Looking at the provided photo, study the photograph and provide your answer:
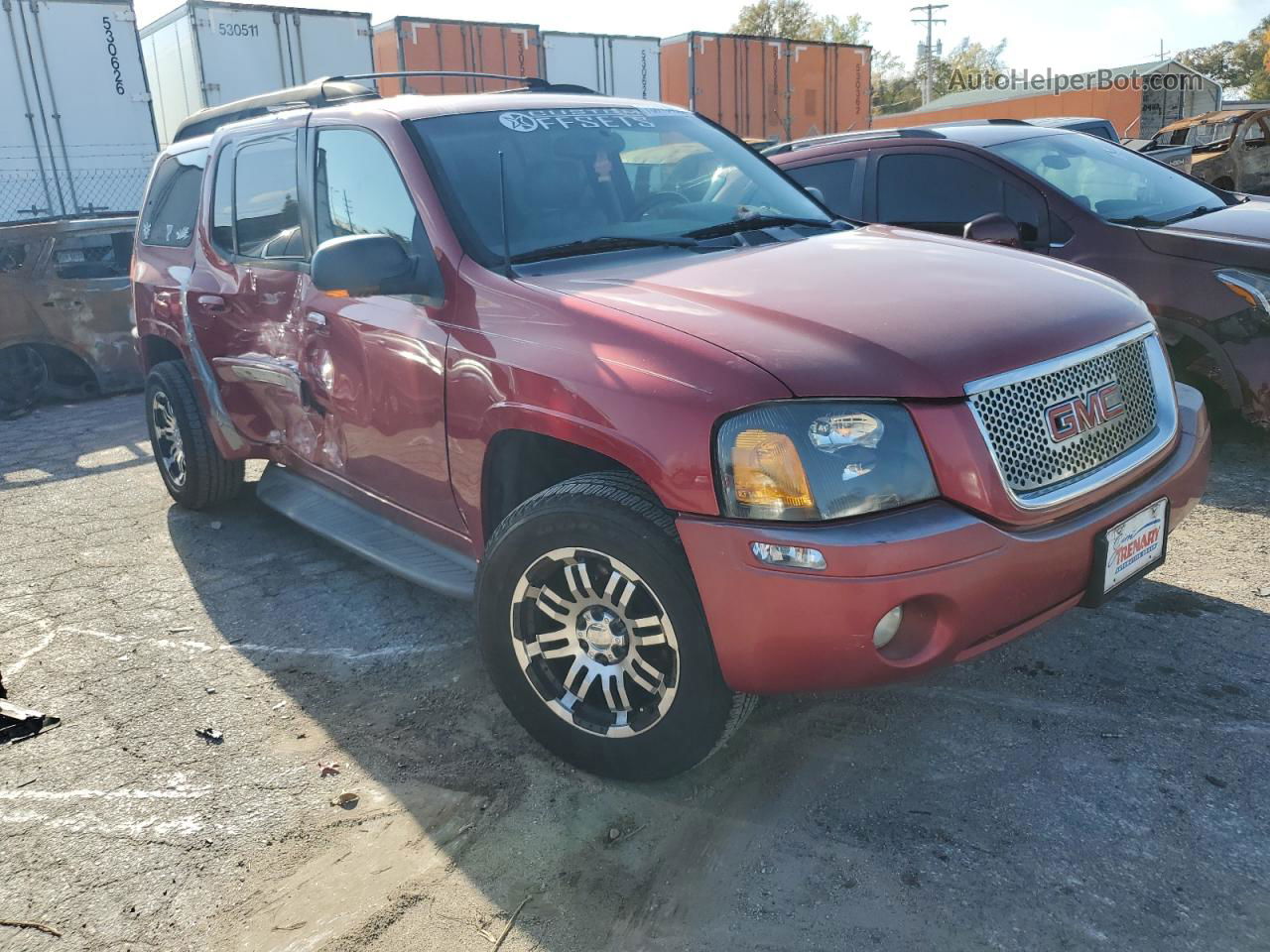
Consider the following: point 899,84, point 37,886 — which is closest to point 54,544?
point 37,886

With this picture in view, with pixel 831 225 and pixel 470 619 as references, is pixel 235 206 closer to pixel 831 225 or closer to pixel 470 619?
pixel 470 619

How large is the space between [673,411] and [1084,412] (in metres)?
1.09

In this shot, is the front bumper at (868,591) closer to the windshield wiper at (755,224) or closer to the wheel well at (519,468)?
the wheel well at (519,468)

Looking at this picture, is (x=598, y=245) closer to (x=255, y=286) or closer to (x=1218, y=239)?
(x=255, y=286)

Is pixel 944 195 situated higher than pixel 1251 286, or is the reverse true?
pixel 944 195

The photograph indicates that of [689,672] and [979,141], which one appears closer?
[689,672]

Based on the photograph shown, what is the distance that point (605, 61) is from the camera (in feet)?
62.6

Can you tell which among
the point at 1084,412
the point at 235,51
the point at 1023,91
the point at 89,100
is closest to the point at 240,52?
the point at 235,51

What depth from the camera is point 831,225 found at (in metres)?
3.84

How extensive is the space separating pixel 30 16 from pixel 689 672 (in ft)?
46.2

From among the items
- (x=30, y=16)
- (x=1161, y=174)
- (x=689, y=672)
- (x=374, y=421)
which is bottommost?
(x=689, y=672)

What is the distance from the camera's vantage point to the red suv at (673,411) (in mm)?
2346

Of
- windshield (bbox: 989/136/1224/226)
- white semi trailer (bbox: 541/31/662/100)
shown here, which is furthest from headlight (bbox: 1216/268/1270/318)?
white semi trailer (bbox: 541/31/662/100)

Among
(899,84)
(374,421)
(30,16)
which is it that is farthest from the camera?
(899,84)
